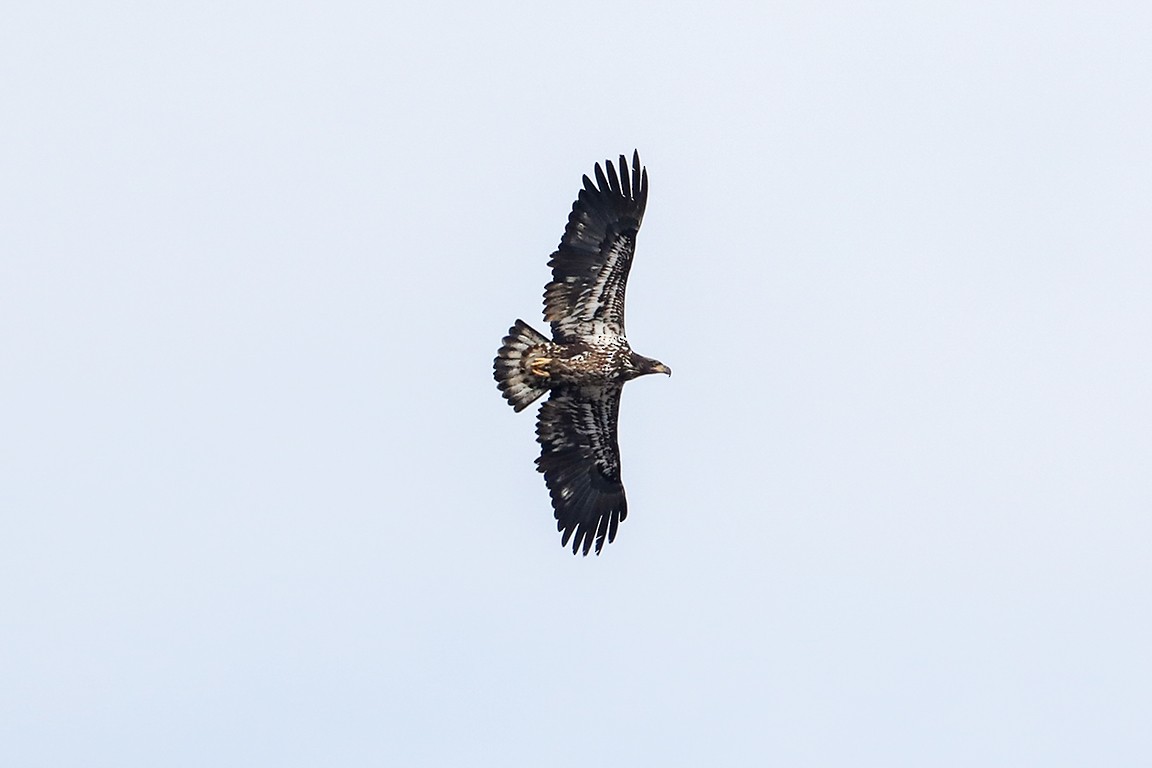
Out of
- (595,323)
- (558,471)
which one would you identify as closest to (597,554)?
(558,471)

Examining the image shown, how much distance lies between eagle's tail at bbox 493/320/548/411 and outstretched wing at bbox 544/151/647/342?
0.33m

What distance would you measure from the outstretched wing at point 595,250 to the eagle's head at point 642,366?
34.3 inches

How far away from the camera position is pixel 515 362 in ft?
124

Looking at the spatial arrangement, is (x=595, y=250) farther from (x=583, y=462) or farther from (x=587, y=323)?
(x=583, y=462)

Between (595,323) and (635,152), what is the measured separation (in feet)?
7.92

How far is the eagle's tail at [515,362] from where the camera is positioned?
37625 mm

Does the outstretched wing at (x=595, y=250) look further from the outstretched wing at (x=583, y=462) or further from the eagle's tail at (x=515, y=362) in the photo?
the outstretched wing at (x=583, y=462)

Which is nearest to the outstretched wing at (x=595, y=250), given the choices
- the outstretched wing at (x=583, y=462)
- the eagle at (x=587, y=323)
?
the eagle at (x=587, y=323)

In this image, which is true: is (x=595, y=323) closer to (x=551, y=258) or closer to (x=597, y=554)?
(x=551, y=258)

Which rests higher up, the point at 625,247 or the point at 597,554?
the point at 625,247

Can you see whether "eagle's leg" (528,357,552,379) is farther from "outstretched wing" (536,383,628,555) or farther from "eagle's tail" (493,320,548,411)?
"outstretched wing" (536,383,628,555)

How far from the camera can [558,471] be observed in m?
39.2

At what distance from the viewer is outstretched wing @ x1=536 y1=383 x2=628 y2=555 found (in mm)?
38688

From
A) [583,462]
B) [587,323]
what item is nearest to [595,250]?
[587,323]
